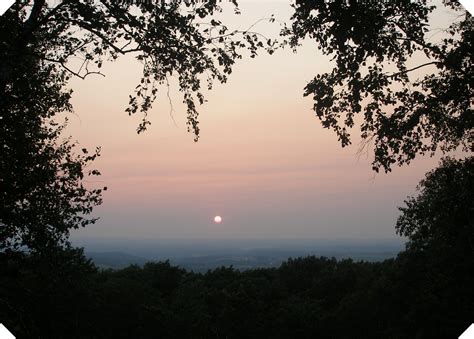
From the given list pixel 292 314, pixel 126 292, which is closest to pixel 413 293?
pixel 292 314

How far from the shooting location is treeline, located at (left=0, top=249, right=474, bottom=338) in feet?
119

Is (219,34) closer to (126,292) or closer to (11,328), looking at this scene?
(11,328)

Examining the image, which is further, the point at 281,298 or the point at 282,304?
the point at 281,298

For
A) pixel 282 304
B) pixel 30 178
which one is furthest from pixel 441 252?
pixel 282 304

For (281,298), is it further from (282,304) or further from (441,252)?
(441,252)

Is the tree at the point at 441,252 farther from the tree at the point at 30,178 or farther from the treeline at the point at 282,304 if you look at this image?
the tree at the point at 30,178

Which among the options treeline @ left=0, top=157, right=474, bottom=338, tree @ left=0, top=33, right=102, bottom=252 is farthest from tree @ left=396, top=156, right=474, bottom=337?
tree @ left=0, top=33, right=102, bottom=252

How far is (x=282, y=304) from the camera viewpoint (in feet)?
185

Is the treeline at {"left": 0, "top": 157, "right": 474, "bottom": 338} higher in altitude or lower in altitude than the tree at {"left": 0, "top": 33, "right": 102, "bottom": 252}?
lower

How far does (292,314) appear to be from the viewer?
5159cm

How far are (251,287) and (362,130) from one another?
4943cm

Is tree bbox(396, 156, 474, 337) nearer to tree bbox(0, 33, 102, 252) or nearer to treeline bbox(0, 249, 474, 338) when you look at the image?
treeline bbox(0, 249, 474, 338)

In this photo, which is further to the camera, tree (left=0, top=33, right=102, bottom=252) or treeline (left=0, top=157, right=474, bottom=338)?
treeline (left=0, top=157, right=474, bottom=338)

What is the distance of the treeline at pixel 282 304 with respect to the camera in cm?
3634
